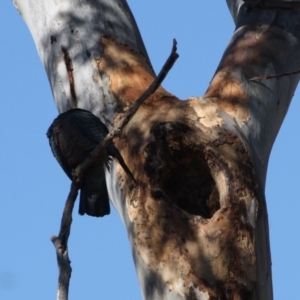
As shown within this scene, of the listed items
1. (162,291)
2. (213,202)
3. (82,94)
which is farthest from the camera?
(82,94)

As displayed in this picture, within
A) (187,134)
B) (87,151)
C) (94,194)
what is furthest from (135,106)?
(87,151)

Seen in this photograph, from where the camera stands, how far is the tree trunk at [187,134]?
3.61 metres

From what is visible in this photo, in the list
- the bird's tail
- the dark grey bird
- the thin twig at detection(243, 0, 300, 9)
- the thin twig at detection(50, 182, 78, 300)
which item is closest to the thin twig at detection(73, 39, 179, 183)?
the thin twig at detection(50, 182, 78, 300)

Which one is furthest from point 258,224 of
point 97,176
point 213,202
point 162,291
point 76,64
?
point 76,64

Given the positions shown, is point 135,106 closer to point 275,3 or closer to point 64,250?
point 64,250

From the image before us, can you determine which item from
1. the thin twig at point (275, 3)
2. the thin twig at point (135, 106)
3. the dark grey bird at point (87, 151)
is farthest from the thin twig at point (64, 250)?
the thin twig at point (275, 3)

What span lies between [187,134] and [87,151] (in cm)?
57

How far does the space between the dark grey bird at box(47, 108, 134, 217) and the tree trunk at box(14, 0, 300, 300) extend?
0.06 m

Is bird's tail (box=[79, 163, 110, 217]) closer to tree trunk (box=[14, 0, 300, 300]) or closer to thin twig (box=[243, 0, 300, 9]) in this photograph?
tree trunk (box=[14, 0, 300, 300])

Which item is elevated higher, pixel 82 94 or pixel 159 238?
pixel 82 94

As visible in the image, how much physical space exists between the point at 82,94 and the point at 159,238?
85cm

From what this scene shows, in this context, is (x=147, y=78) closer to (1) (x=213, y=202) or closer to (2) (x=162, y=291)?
(1) (x=213, y=202)

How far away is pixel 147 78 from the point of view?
430cm

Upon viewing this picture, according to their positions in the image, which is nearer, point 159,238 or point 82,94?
point 159,238
